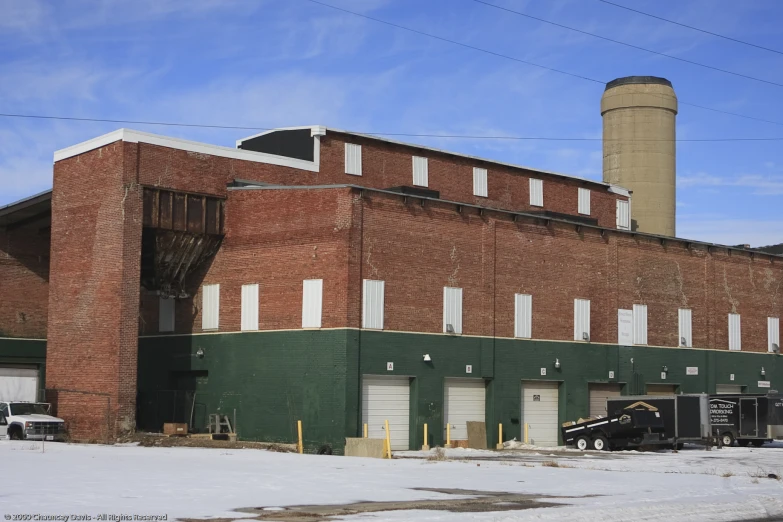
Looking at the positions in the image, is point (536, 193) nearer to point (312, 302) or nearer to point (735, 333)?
point (735, 333)

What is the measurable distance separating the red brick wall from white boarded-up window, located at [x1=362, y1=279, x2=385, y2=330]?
20717 mm

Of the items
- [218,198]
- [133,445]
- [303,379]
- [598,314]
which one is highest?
[218,198]

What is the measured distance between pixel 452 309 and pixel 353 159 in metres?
10.9

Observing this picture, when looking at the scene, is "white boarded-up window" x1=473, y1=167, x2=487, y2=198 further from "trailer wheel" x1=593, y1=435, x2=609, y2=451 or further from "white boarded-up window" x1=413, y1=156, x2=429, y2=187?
"trailer wheel" x1=593, y1=435, x2=609, y2=451

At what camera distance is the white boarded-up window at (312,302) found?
39406 mm

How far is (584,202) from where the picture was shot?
2381 inches

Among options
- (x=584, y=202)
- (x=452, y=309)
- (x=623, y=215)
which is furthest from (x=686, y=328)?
(x=452, y=309)

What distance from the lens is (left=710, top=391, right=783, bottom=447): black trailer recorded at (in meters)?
45.2

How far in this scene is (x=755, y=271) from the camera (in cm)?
5606

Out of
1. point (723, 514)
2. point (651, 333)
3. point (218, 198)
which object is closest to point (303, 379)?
point (218, 198)

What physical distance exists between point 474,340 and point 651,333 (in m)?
11.8

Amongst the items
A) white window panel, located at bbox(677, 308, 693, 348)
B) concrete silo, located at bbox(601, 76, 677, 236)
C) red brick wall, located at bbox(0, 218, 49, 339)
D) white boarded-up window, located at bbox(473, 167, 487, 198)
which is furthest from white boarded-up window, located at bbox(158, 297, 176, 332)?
concrete silo, located at bbox(601, 76, 677, 236)

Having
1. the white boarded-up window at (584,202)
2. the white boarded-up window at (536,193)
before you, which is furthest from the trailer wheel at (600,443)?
the white boarded-up window at (584,202)

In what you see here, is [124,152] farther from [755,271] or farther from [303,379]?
[755,271]
